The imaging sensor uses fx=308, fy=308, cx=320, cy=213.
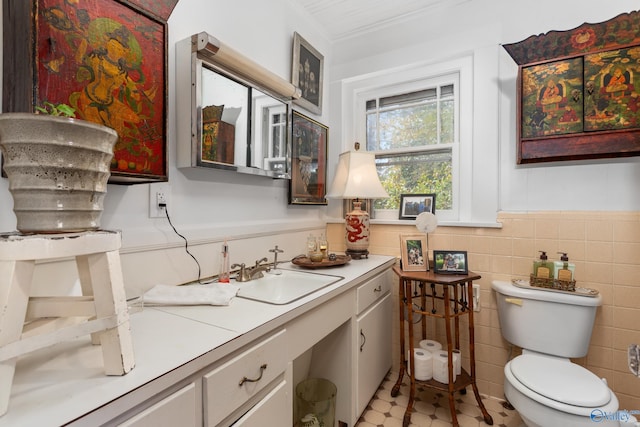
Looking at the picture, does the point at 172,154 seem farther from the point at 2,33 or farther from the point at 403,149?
the point at 403,149

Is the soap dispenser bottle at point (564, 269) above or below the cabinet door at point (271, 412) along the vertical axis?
above

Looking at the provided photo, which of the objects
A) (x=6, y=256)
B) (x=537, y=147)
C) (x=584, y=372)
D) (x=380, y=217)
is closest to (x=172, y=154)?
(x=6, y=256)

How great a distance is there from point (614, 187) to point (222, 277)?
2092 mm

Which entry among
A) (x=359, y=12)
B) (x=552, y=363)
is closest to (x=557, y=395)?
(x=552, y=363)

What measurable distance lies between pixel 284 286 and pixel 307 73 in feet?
5.11

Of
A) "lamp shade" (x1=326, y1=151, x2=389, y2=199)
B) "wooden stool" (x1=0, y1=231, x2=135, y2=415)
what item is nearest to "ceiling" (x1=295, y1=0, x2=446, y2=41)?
"lamp shade" (x1=326, y1=151, x2=389, y2=199)

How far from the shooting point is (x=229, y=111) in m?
1.50

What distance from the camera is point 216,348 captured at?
769 millimetres

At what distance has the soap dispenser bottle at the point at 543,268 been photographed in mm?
1706

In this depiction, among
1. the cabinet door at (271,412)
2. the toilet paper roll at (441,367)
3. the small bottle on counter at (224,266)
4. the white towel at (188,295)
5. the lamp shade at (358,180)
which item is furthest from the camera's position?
the lamp shade at (358,180)

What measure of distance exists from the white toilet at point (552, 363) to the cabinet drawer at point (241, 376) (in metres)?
1.08

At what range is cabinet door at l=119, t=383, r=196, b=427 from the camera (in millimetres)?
612

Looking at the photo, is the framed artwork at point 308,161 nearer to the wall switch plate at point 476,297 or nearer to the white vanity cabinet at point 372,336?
the white vanity cabinet at point 372,336

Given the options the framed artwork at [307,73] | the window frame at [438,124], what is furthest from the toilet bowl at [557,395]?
the framed artwork at [307,73]
